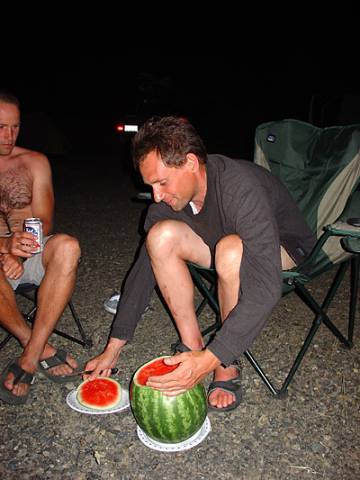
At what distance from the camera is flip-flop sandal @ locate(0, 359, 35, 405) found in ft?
8.21

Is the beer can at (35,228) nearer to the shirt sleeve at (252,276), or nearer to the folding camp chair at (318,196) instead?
the folding camp chair at (318,196)

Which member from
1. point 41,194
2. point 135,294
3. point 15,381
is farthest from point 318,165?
point 15,381

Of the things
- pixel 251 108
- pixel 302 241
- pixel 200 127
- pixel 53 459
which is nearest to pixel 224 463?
pixel 53 459

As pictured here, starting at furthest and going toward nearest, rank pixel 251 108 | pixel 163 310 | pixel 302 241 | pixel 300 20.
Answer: pixel 300 20 → pixel 251 108 → pixel 163 310 → pixel 302 241

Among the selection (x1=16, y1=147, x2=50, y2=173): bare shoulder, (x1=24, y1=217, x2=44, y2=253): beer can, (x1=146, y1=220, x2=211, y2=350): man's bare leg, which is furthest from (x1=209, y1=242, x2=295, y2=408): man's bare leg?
(x1=16, y1=147, x2=50, y2=173): bare shoulder

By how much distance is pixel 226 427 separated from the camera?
237cm

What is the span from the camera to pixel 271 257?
2.02 metres

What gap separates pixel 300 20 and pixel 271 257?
30.5 meters

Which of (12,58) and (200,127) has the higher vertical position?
(12,58)

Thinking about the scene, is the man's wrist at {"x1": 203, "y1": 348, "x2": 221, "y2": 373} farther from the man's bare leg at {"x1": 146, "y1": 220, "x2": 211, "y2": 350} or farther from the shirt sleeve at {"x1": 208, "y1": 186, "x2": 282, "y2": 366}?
the man's bare leg at {"x1": 146, "y1": 220, "x2": 211, "y2": 350}

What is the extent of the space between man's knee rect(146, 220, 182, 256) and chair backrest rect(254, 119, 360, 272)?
2.94 feet

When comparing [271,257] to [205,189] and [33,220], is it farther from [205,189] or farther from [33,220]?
[33,220]

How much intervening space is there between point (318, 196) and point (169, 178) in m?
1.37

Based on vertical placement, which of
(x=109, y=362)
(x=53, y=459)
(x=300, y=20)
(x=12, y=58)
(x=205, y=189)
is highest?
(x=300, y=20)
